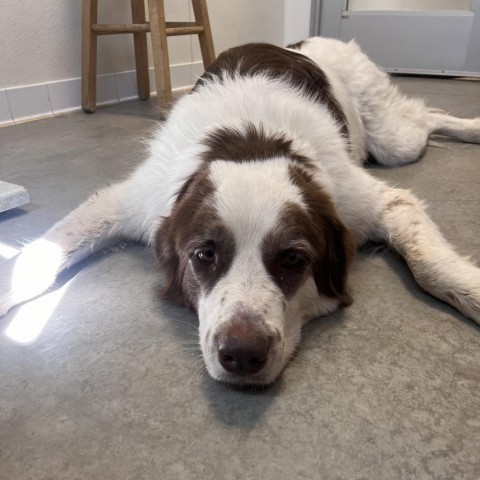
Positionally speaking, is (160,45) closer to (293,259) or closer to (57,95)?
(57,95)

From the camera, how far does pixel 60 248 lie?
1.99 m

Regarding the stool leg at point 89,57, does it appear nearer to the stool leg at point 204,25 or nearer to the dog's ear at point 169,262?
the stool leg at point 204,25

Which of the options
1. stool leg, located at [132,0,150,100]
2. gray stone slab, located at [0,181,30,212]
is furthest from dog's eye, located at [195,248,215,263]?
stool leg, located at [132,0,150,100]

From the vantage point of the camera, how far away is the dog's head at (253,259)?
1311 millimetres

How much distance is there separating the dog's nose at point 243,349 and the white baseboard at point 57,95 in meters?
3.67

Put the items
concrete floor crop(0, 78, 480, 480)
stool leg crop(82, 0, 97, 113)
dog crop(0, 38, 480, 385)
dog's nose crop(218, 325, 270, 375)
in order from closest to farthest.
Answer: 1. concrete floor crop(0, 78, 480, 480)
2. dog's nose crop(218, 325, 270, 375)
3. dog crop(0, 38, 480, 385)
4. stool leg crop(82, 0, 97, 113)

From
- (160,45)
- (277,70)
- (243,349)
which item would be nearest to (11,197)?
(277,70)

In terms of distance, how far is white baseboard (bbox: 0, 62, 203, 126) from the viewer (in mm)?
4180

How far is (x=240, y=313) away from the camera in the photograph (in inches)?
51.7

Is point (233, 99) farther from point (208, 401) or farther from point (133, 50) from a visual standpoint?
point (133, 50)

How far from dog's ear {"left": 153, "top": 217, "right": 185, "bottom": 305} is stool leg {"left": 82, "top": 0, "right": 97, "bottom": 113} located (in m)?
3.22

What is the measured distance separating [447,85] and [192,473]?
5.99m

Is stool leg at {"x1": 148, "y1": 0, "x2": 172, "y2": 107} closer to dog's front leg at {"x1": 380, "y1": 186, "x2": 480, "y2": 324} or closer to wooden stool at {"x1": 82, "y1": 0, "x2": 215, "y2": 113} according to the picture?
wooden stool at {"x1": 82, "y1": 0, "x2": 215, "y2": 113}

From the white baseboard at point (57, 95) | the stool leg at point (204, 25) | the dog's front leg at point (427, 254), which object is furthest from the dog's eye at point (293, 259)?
the stool leg at point (204, 25)
